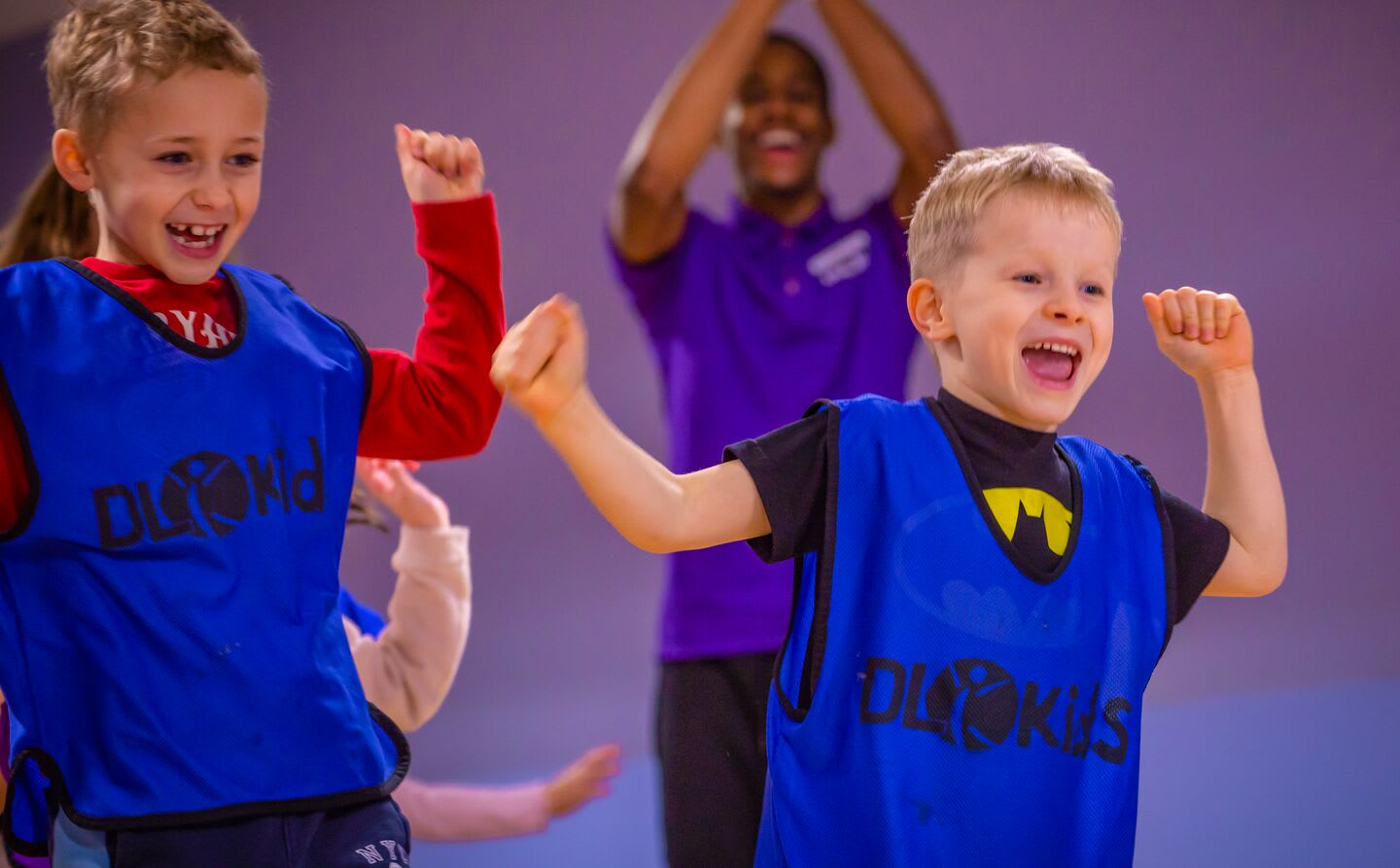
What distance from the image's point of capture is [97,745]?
1344 mm

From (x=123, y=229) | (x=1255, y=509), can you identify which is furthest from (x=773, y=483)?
(x=123, y=229)

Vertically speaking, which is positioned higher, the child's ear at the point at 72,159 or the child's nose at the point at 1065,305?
the child's ear at the point at 72,159

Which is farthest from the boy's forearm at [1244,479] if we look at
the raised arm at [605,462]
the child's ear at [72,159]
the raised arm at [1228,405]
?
the child's ear at [72,159]

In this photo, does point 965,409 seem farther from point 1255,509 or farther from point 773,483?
point 1255,509

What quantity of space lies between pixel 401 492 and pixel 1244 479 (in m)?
1.19

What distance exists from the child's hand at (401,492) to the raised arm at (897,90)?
2.84ft

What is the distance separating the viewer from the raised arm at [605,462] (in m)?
1.22

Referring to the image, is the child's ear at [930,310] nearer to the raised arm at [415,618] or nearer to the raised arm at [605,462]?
the raised arm at [605,462]

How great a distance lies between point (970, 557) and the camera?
1.42 m

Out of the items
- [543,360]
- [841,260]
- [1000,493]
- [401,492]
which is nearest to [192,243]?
[543,360]

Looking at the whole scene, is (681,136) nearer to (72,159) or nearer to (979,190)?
(979,190)

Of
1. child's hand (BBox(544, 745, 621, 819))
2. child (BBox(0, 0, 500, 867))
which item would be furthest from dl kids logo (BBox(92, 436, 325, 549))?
child's hand (BBox(544, 745, 621, 819))

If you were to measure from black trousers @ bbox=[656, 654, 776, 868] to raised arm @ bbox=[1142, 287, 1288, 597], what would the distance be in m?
0.66

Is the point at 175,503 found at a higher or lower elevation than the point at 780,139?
lower
